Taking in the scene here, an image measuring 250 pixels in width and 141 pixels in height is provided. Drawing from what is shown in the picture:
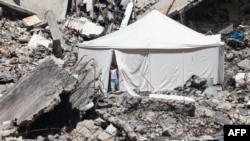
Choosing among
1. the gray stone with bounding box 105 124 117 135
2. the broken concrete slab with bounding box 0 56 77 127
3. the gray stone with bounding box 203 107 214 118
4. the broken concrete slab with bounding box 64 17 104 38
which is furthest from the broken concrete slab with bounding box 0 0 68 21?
the gray stone with bounding box 105 124 117 135

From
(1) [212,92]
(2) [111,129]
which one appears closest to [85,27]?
(1) [212,92]

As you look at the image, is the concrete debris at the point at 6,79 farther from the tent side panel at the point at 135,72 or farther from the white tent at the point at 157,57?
the tent side panel at the point at 135,72

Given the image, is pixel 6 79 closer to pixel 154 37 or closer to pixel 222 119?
pixel 154 37

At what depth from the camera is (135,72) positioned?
15250mm

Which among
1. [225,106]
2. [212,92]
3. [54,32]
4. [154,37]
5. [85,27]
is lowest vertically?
[225,106]

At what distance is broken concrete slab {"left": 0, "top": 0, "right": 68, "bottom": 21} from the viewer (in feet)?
70.6

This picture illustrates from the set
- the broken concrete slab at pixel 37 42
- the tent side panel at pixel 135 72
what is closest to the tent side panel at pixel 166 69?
the tent side panel at pixel 135 72

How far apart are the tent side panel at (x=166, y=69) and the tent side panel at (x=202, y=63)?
0.28 metres

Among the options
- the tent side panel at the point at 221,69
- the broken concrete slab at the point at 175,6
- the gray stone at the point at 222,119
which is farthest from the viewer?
the broken concrete slab at the point at 175,6

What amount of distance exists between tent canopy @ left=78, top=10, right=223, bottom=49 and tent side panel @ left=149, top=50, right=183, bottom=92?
0.24m

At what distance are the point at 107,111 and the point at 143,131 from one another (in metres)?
1.60

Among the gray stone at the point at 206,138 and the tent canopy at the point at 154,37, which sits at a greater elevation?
the tent canopy at the point at 154,37

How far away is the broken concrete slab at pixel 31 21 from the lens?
2100 cm

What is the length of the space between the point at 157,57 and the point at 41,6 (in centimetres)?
935
